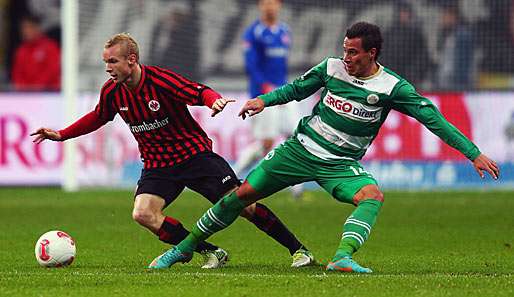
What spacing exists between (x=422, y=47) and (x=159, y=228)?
1157cm

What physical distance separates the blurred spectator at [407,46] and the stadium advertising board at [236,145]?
1.21 m

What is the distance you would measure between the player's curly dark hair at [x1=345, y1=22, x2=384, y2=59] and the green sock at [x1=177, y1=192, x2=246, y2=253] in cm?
139

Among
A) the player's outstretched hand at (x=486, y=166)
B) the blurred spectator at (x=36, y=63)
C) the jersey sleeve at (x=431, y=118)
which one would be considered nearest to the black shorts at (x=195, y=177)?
the jersey sleeve at (x=431, y=118)

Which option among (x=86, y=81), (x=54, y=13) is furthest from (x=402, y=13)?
(x=54, y=13)

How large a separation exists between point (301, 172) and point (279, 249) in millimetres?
2167

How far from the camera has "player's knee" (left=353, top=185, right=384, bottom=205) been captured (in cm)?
852

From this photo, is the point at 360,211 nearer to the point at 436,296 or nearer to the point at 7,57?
the point at 436,296

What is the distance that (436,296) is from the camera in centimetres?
735

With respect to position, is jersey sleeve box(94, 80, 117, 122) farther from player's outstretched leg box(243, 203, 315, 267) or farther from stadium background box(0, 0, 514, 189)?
→ stadium background box(0, 0, 514, 189)

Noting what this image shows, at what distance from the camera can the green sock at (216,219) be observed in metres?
8.88

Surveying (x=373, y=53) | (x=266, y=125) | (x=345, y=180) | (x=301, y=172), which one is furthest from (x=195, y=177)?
(x=266, y=125)

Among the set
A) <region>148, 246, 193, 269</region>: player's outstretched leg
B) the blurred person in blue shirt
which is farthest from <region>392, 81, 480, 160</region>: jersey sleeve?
the blurred person in blue shirt

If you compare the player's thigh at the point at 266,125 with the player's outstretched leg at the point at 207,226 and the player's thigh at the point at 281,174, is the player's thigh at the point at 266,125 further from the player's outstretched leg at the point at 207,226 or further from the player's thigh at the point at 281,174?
the player's thigh at the point at 281,174

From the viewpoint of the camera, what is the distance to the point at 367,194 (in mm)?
8531
